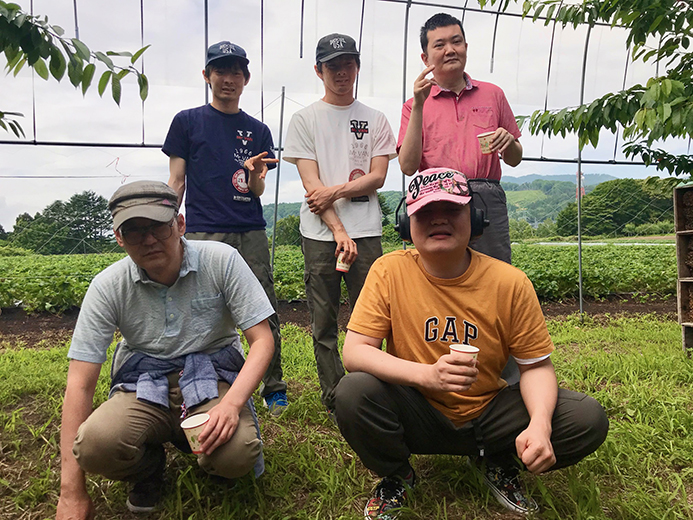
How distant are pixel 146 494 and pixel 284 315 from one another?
4.42 m

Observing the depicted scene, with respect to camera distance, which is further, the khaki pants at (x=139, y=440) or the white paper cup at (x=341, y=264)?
the white paper cup at (x=341, y=264)

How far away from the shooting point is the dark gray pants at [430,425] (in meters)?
1.75

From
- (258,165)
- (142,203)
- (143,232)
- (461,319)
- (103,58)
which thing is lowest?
(461,319)

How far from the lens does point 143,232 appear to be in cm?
183

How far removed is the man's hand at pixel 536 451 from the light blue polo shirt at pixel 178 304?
107 centimetres

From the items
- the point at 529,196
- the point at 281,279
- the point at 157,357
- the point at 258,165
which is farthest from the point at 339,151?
the point at 529,196

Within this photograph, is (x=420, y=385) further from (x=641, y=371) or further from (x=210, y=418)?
(x=641, y=371)

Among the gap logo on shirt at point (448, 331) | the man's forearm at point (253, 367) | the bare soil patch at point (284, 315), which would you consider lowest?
the bare soil patch at point (284, 315)

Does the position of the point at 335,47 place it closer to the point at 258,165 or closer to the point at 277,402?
the point at 258,165

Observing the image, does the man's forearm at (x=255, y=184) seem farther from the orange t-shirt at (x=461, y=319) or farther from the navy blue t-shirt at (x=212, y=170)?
the orange t-shirt at (x=461, y=319)

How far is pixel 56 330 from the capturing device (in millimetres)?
5785

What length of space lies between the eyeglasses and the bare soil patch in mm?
3959

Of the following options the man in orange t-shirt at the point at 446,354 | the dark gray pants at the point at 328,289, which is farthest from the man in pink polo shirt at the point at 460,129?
the man in orange t-shirt at the point at 446,354

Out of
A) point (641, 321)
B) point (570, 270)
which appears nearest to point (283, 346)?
point (641, 321)
